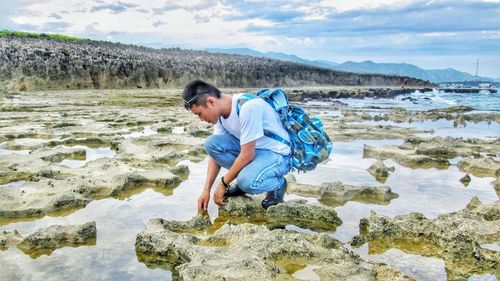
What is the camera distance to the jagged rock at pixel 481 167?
6.11 meters

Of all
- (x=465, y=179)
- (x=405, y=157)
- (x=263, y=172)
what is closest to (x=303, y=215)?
(x=263, y=172)

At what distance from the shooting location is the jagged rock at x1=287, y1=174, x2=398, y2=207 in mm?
4781

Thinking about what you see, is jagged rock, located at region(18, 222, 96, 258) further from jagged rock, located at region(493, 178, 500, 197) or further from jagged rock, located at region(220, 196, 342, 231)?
jagged rock, located at region(493, 178, 500, 197)

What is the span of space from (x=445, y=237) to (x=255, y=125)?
1.61 metres

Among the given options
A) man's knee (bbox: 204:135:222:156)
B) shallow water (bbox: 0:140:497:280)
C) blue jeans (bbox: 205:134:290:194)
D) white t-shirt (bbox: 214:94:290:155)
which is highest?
white t-shirt (bbox: 214:94:290:155)

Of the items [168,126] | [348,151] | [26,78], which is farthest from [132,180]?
[26,78]

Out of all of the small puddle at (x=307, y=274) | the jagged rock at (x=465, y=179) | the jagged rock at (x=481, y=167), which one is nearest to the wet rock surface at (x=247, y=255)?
the small puddle at (x=307, y=274)

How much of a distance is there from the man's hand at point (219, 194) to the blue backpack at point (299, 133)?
586 mm

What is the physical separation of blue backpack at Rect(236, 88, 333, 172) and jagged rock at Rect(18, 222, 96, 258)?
1.63m

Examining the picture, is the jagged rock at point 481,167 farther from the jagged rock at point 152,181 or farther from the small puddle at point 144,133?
the small puddle at point 144,133

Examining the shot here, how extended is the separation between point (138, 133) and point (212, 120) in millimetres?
5329

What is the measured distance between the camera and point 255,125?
3.92m

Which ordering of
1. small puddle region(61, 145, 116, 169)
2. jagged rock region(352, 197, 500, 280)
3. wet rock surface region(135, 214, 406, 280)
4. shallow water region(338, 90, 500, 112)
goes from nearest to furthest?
wet rock surface region(135, 214, 406, 280) < jagged rock region(352, 197, 500, 280) < small puddle region(61, 145, 116, 169) < shallow water region(338, 90, 500, 112)

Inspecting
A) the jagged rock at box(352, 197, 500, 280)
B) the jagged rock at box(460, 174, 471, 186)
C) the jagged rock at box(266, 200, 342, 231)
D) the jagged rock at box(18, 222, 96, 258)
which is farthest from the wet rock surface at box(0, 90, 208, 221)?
the jagged rock at box(460, 174, 471, 186)
